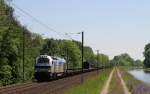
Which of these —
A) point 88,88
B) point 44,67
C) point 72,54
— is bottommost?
point 88,88

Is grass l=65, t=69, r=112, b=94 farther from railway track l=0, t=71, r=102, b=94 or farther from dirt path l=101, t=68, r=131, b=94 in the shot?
railway track l=0, t=71, r=102, b=94

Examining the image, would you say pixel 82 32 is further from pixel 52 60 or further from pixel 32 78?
pixel 32 78

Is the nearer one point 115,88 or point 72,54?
point 115,88

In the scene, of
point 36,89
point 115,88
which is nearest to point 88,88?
point 36,89

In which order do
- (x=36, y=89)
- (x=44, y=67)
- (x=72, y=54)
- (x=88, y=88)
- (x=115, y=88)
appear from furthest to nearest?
(x=72, y=54)
(x=44, y=67)
(x=115, y=88)
(x=88, y=88)
(x=36, y=89)

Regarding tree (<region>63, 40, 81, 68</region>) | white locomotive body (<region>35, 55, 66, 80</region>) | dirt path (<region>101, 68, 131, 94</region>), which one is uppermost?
tree (<region>63, 40, 81, 68</region>)

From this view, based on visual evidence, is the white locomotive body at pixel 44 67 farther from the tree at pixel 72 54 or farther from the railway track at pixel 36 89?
the tree at pixel 72 54

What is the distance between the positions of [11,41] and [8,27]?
2.31m

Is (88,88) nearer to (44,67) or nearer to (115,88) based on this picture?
(115,88)

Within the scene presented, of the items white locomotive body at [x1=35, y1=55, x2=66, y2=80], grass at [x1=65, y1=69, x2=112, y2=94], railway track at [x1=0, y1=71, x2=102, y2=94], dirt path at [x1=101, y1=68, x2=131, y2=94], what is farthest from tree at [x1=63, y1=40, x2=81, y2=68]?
railway track at [x1=0, y1=71, x2=102, y2=94]

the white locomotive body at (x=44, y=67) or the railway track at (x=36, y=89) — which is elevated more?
the white locomotive body at (x=44, y=67)

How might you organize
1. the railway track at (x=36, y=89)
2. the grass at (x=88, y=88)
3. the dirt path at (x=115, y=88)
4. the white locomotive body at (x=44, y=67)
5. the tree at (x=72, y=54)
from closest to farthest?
1. the railway track at (x=36, y=89)
2. the grass at (x=88, y=88)
3. the dirt path at (x=115, y=88)
4. the white locomotive body at (x=44, y=67)
5. the tree at (x=72, y=54)

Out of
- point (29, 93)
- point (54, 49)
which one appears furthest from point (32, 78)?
point (54, 49)

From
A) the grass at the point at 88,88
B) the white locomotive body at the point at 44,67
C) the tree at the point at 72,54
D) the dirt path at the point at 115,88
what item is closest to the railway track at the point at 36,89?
the grass at the point at 88,88
